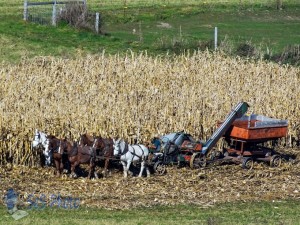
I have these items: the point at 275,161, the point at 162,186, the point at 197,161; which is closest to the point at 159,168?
the point at 197,161

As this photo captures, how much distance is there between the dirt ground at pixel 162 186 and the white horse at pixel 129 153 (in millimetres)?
287

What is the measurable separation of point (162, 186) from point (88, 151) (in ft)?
5.74

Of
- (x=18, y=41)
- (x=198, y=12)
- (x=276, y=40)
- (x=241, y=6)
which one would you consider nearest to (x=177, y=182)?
(x=18, y=41)

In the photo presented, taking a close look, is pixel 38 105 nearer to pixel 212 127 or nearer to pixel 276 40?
pixel 212 127

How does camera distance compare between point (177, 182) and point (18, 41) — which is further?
point (18, 41)

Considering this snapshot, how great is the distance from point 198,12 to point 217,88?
28516 millimetres

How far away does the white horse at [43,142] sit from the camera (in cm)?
1956

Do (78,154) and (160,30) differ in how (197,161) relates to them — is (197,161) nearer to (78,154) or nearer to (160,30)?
(78,154)

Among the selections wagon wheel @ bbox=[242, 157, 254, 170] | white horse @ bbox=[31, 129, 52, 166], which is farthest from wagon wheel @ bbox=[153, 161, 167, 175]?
white horse @ bbox=[31, 129, 52, 166]

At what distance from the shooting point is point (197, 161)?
829 inches

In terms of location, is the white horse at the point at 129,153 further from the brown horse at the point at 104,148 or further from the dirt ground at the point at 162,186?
the dirt ground at the point at 162,186

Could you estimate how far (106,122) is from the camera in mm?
21688

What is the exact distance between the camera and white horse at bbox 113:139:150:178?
19984 millimetres

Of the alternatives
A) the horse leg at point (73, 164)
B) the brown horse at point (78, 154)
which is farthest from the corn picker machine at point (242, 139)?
the horse leg at point (73, 164)
